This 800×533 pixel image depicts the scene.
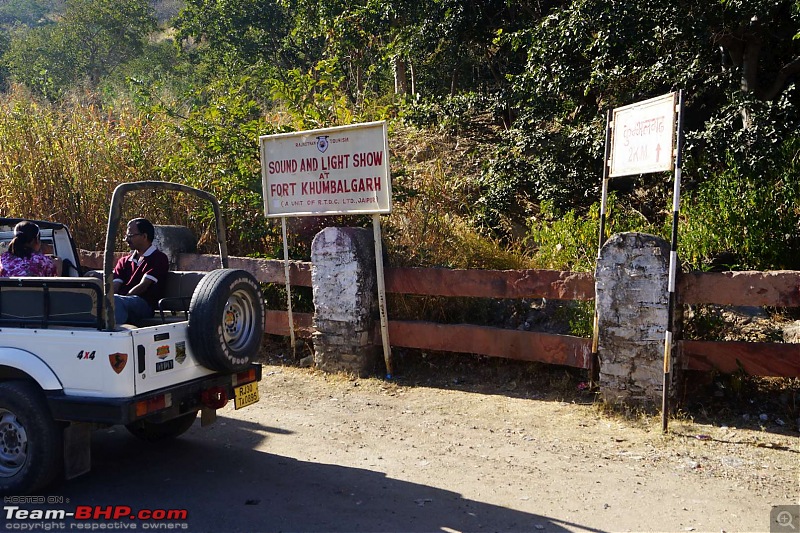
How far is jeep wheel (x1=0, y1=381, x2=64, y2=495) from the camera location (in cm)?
481

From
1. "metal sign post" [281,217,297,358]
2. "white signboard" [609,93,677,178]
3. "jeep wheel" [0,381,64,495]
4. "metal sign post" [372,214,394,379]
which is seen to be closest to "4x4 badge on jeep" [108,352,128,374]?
"jeep wheel" [0,381,64,495]

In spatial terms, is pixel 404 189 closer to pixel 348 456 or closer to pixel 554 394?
pixel 554 394

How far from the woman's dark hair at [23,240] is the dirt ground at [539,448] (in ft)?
8.16

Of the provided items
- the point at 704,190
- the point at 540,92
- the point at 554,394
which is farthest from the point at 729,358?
the point at 540,92

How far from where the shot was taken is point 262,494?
16.7 ft

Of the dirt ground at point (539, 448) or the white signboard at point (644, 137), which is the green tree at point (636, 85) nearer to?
the white signboard at point (644, 137)

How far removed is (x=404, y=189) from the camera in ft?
30.3

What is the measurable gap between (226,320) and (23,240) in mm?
1762

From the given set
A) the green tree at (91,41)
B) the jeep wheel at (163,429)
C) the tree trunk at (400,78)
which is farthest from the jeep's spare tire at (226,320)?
the green tree at (91,41)

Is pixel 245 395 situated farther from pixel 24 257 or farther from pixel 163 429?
pixel 24 257

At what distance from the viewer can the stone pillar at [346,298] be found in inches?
321

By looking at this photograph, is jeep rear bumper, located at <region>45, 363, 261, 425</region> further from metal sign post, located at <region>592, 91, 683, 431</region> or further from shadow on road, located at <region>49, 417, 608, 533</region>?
metal sign post, located at <region>592, 91, 683, 431</region>

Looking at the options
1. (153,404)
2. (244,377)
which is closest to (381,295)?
(244,377)

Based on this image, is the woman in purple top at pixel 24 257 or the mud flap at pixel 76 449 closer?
the mud flap at pixel 76 449
